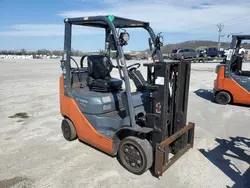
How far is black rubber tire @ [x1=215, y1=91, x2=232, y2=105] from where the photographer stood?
766 cm

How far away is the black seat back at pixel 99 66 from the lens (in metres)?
4.60

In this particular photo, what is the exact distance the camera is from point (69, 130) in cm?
461

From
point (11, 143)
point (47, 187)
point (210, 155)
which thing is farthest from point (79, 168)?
point (210, 155)

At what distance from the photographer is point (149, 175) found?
348 cm

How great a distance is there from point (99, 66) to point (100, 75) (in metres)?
0.18

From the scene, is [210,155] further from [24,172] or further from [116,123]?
[24,172]

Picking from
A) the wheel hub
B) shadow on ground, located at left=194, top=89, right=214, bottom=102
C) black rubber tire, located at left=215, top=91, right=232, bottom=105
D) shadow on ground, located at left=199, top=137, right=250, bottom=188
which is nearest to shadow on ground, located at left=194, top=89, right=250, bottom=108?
shadow on ground, located at left=194, top=89, right=214, bottom=102

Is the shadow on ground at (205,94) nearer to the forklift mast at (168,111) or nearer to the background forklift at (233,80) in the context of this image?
the background forklift at (233,80)

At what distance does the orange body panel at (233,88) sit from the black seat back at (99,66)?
4491 millimetres

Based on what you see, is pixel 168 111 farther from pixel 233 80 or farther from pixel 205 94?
pixel 205 94

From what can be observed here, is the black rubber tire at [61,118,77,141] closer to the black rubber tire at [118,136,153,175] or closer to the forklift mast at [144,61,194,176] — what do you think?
the black rubber tire at [118,136,153,175]

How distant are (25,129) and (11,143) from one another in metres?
0.82

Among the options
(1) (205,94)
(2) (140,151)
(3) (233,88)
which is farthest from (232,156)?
(1) (205,94)

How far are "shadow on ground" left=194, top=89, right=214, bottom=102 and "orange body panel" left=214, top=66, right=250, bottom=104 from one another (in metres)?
0.95
